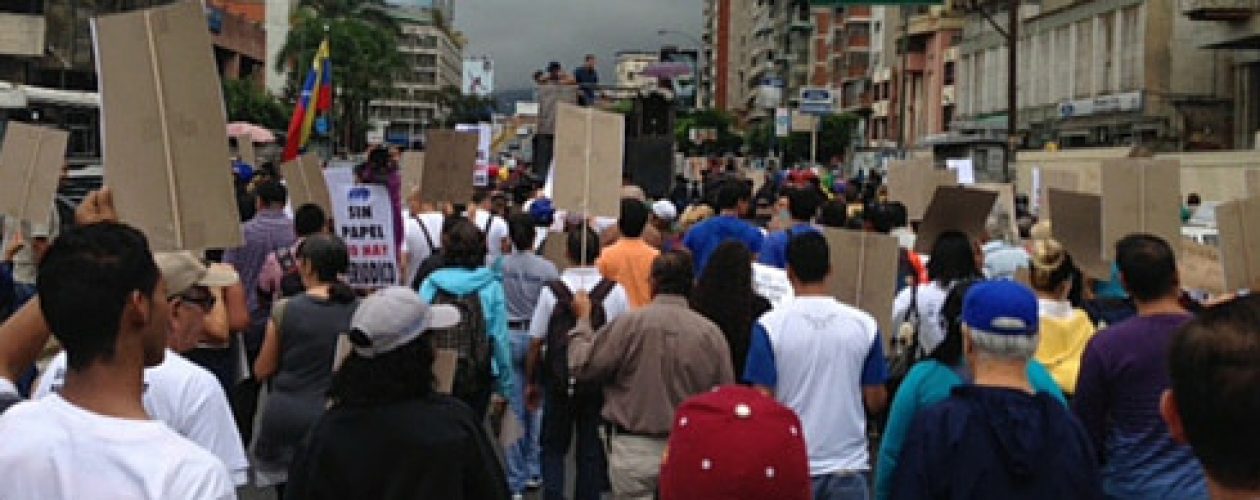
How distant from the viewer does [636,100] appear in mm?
23594

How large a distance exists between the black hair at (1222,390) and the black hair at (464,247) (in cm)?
510


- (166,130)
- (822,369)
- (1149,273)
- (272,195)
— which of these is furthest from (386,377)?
(272,195)

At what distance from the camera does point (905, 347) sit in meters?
7.21

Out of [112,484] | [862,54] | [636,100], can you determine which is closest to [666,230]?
[112,484]

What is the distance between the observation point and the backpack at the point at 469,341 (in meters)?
7.16

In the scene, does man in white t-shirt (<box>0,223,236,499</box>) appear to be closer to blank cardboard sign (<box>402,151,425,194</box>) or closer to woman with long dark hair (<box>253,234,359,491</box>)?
woman with long dark hair (<box>253,234,359,491</box>)

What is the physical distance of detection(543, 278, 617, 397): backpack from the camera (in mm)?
7258

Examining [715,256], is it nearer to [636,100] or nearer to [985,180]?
[636,100]

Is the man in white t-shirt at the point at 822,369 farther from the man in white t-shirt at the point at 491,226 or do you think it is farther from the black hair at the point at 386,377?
the man in white t-shirt at the point at 491,226

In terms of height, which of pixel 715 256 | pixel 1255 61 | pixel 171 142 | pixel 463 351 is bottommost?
pixel 463 351

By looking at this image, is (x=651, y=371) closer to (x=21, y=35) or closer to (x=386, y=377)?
(x=386, y=377)

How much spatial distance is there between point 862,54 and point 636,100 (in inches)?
3384

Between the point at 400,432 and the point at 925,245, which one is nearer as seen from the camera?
the point at 400,432

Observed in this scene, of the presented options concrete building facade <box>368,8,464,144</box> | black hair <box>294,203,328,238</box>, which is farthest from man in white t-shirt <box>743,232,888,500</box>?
concrete building facade <box>368,8,464,144</box>
